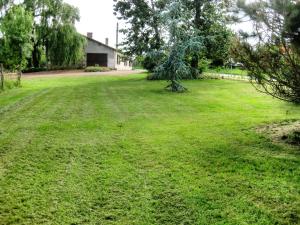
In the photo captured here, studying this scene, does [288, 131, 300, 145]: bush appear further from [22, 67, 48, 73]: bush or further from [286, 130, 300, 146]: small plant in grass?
[22, 67, 48, 73]: bush

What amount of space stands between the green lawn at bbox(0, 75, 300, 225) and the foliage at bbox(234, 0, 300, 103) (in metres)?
1.19

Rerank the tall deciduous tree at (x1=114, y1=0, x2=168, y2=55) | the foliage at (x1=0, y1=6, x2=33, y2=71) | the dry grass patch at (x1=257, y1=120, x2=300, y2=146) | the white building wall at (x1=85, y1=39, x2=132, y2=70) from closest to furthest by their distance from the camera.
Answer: the dry grass patch at (x1=257, y1=120, x2=300, y2=146) → the foliage at (x1=0, y1=6, x2=33, y2=71) → the tall deciduous tree at (x1=114, y1=0, x2=168, y2=55) → the white building wall at (x1=85, y1=39, x2=132, y2=70)

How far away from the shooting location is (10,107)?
38.0ft

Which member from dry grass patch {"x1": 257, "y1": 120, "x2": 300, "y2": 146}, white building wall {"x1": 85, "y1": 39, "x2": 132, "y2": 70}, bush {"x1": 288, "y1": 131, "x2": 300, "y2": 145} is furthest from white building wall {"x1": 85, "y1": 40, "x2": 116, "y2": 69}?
bush {"x1": 288, "y1": 131, "x2": 300, "y2": 145}

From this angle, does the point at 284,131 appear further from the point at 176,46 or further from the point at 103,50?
the point at 103,50

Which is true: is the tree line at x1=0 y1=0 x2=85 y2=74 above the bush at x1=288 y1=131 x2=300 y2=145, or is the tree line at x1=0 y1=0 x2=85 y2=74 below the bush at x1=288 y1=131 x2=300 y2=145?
above

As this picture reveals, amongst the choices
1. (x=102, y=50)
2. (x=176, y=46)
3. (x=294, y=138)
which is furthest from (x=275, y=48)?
(x=102, y=50)

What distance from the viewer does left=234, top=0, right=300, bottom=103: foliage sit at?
5898mm

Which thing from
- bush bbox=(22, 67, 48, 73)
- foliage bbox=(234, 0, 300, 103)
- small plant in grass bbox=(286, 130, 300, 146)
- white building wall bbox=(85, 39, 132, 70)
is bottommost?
small plant in grass bbox=(286, 130, 300, 146)

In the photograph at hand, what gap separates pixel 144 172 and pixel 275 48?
3.27 meters

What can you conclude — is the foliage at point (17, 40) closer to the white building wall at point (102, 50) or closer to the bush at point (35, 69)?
the bush at point (35, 69)

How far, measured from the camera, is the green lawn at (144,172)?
13.1 feet

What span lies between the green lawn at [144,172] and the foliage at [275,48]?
119 cm

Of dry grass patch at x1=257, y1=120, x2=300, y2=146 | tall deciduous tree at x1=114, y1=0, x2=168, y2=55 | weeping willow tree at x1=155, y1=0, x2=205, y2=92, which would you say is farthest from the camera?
tall deciduous tree at x1=114, y1=0, x2=168, y2=55
